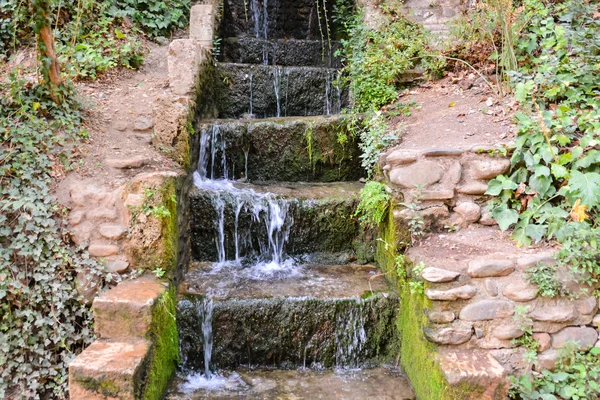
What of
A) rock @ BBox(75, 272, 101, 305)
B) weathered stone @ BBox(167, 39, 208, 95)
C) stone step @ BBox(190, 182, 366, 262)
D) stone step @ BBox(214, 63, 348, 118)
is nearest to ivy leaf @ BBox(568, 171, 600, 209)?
stone step @ BBox(190, 182, 366, 262)

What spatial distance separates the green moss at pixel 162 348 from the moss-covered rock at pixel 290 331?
12 centimetres

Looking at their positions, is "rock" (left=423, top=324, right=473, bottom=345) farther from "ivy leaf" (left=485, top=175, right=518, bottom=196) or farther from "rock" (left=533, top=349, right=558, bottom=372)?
"ivy leaf" (left=485, top=175, right=518, bottom=196)

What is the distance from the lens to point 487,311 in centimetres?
279

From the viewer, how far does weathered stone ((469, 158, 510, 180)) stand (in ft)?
10.9

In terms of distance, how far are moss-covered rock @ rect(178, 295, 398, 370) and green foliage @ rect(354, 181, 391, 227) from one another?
0.66m

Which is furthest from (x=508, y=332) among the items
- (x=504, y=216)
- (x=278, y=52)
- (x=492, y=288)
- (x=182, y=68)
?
(x=278, y=52)

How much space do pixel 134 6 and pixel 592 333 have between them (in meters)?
6.69

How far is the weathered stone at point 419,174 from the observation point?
3.33 meters

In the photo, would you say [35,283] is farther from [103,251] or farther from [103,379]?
[103,379]

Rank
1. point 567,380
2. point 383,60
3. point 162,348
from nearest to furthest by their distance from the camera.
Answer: point 567,380
point 162,348
point 383,60

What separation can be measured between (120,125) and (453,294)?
11.1 ft

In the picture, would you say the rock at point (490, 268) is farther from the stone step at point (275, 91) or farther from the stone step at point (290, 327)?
the stone step at point (275, 91)

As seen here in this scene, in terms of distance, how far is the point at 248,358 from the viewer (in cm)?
331

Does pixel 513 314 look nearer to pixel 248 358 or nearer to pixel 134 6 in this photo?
pixel 248 358
